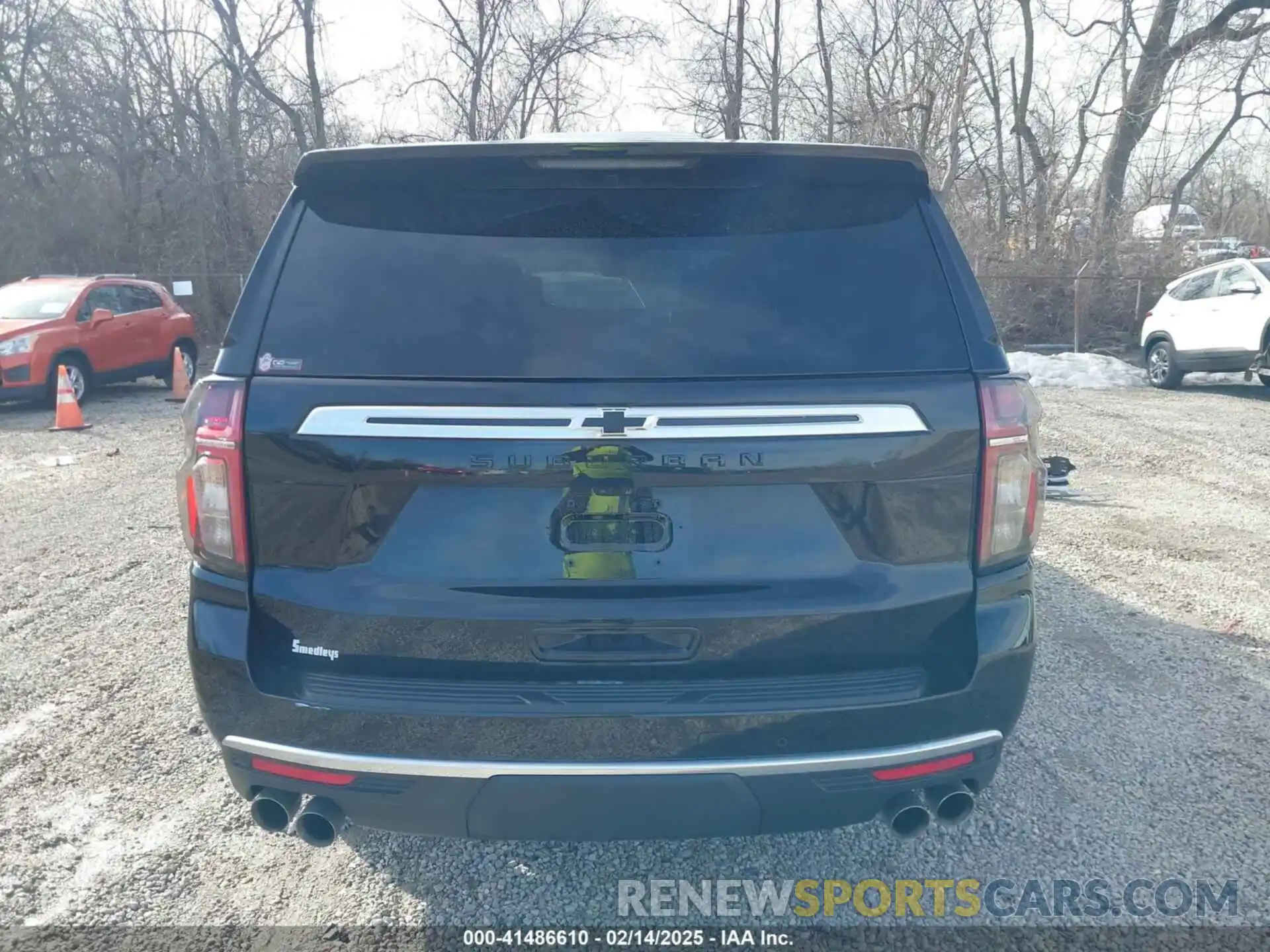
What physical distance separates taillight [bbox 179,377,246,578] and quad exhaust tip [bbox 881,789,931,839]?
167cm

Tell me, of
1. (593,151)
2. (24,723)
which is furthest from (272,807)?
(24,723)

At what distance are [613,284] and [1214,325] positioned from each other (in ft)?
47.5

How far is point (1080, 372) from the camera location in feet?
53.3

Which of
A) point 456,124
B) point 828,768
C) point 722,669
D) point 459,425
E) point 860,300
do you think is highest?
point 456,124

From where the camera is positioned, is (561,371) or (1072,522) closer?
(561,371)

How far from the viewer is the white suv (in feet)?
42.5

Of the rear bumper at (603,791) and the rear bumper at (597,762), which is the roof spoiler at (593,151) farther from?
the rear bumper at (603,791)

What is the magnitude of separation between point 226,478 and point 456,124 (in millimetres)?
27345

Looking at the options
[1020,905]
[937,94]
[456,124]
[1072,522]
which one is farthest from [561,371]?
[456,124]

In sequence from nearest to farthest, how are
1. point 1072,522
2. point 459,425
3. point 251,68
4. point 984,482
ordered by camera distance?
1. point 459,425
2. point 984,482
3. point 1072,522
4. point 251,68

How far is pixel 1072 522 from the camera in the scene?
6691 mm

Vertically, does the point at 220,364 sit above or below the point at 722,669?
above

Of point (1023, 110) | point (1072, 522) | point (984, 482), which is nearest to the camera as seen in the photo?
point (984, 482)

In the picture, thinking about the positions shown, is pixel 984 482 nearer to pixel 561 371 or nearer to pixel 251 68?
pixel 561 371
